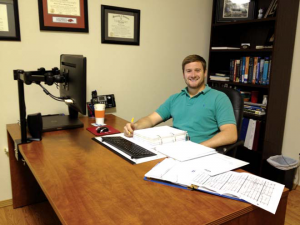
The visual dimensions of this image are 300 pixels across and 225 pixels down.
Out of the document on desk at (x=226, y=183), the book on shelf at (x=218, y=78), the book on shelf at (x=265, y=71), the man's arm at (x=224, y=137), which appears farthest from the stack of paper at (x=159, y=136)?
the book on shelf at (x=218, y=78)

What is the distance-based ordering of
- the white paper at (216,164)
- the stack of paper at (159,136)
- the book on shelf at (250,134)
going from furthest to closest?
the book on shelf at (250,134)
the stack of paper at (159,136)
the white paper at (216,164)

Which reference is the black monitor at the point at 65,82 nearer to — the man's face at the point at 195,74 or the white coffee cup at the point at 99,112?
the white coffee cup at the point at 99,112

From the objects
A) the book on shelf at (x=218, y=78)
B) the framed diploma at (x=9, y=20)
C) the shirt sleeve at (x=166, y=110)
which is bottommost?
the shirt sleeve at (x=166, y=110)

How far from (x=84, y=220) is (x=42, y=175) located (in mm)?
416

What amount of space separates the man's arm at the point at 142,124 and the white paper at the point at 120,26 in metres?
0.86

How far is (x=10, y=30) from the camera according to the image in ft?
6.40

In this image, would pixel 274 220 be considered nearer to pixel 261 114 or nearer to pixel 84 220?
pixel 84 220

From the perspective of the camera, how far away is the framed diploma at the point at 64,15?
81.1 inches

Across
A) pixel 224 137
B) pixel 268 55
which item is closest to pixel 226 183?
pixel 224 137

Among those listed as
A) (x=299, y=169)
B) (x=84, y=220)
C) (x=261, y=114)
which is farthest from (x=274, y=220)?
(x=299, y=169)

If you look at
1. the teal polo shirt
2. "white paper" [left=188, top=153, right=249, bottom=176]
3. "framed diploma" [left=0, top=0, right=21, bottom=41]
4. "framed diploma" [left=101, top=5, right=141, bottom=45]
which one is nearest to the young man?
the teal polo shirt

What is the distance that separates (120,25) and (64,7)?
511 mm

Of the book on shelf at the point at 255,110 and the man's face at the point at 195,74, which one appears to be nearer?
the man's face at the point at 195,74

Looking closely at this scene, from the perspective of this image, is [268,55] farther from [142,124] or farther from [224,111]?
[142,124]
